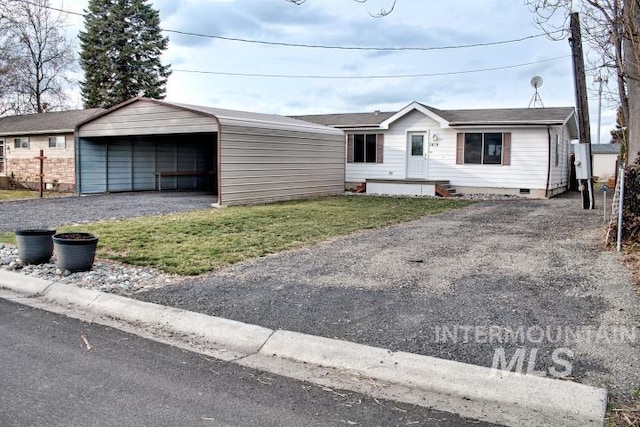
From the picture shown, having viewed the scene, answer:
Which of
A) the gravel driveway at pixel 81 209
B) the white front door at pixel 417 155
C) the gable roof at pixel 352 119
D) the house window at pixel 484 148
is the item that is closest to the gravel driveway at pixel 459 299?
the gravel driveway at pixel 81 209

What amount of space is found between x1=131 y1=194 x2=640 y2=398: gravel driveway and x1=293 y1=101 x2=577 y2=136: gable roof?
36.0 feet

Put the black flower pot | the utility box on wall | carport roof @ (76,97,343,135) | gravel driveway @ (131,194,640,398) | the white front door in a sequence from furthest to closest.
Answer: the white front door < carport roof @ (76,97,343,135) < the utility box on wall < the black flower pot < gravel driveway @ (131,194,640,398)

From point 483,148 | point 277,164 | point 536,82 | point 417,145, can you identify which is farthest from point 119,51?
point 483,148

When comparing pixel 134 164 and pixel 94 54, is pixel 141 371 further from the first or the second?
pixel 94 54

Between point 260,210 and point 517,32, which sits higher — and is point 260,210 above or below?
below

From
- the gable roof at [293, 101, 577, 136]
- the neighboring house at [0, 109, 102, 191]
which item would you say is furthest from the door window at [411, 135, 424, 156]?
the neighboring house at [0, 109, 102, 191]

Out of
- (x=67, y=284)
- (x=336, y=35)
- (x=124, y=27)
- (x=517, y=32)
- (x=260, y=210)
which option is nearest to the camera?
(x=67, y=284)

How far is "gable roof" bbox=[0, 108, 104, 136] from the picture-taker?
20.6m

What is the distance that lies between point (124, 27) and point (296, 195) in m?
26.3

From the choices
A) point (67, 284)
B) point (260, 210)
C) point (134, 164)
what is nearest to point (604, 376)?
point (67, 284)

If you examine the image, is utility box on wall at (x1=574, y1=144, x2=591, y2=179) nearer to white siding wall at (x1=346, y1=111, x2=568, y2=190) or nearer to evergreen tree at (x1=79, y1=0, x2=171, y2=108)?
white siding wall at (x1=346, y1=111, x2=568, y2=190)

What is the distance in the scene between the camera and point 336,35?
2083 cm

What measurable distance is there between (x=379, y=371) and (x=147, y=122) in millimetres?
15239

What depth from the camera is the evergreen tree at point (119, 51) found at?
3750 cm
